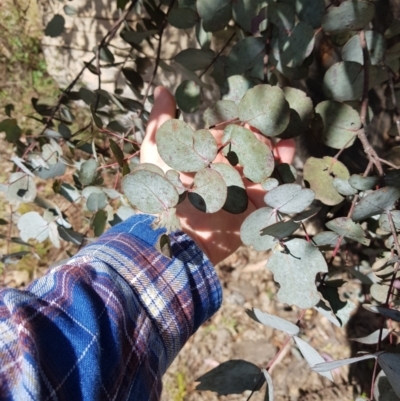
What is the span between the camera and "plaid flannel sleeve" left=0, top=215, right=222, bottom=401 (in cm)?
58

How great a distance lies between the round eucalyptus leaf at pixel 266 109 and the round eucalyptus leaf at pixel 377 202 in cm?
16

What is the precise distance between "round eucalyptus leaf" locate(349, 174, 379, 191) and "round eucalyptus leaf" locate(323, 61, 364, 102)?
0.62 feet

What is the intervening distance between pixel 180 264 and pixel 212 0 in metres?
0.47

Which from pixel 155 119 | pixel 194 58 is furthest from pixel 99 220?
pixel 194 58

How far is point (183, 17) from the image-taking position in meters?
0.89

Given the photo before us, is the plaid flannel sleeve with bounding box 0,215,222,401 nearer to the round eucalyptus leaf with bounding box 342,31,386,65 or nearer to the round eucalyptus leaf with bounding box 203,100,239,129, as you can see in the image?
the round eucalyptus leaf with bounding box 203,100,239,129

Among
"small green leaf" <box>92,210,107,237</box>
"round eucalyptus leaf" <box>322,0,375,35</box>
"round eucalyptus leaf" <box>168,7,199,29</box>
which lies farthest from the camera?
"small green leaf" <box>92,210,107,237</box>

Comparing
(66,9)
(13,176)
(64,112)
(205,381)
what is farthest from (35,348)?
(66,9)

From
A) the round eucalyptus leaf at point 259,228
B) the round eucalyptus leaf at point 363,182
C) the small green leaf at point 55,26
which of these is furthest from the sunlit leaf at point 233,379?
the small green leaf at point 55,26

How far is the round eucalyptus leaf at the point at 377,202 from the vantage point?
0.62 metres

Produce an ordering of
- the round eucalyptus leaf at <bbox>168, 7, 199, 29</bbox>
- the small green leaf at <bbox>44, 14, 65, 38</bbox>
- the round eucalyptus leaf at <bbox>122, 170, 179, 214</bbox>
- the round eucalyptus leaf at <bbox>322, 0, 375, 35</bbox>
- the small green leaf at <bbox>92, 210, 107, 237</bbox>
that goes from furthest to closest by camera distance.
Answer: the small green leaf at <bbox>44, 14, 65, 38</bbox> < the small green leaf at <bbox>92, 210, 107, 237</bbox> < the round eucalyptus leaf at <bbox>168, 7, 199, 29</bbox> < the round eucalyptus leaf at <bbox>322, 0, 375, 35</bbox> < the round eucalyptus leaf at <bbox>122, 170, 179, 214</bbox>

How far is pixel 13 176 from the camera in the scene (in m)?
1.00

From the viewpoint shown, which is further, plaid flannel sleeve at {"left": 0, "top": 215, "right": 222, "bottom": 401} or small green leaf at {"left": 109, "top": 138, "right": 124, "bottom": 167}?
small green leaf at {"left": 109, "top": 138, "right": 124, "bottom": 167}

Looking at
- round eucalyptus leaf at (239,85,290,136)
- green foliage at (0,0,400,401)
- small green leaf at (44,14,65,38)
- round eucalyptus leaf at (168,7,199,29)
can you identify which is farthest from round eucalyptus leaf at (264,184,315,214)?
small green leaf at (44,14,65,38)
